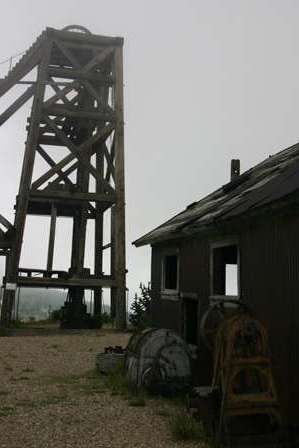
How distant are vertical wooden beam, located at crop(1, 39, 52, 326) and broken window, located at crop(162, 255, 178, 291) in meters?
7.35

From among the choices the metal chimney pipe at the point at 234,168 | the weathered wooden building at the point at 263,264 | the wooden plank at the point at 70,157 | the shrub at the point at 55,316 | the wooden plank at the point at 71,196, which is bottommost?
the shrub at the point at 55,316

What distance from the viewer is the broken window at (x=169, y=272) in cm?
1430

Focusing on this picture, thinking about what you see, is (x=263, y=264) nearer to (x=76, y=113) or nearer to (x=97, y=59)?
(x=76, y=113)

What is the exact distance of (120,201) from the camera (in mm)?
21969

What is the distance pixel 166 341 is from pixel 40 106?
14.9m

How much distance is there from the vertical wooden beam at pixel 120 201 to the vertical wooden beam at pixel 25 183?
11.1 feet

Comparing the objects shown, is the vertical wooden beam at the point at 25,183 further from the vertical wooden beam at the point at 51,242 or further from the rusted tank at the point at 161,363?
the rusted tank at the point at 161,363

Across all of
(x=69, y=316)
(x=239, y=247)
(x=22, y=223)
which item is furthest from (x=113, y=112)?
(x=239, y=247)

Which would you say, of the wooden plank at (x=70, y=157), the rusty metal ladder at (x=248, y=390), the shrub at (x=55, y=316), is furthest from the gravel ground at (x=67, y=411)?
the shrub at (x=55, y=316)

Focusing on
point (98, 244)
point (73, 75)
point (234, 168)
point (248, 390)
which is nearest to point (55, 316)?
point (98, 244)

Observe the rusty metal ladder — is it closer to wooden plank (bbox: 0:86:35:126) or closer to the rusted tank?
the rusted tank

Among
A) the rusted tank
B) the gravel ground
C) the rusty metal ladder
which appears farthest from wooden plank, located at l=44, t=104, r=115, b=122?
the rusty metal ladder

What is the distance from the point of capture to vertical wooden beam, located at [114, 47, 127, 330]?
2114 centimetres

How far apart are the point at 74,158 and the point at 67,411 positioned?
1498cm
